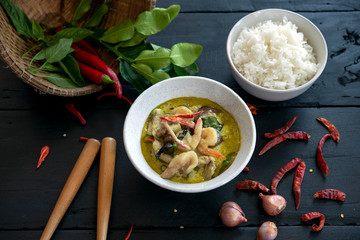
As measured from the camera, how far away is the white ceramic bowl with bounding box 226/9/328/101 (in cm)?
260

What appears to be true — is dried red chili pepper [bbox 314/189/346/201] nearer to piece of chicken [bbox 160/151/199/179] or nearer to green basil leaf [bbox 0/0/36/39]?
piece of chicken [bbox 160/151/199/179]

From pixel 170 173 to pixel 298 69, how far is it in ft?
4.33

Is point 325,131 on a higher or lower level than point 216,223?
higher

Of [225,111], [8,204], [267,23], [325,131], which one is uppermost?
[267,23]

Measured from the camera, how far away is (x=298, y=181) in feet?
8.31

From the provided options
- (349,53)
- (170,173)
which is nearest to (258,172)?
(170,173)

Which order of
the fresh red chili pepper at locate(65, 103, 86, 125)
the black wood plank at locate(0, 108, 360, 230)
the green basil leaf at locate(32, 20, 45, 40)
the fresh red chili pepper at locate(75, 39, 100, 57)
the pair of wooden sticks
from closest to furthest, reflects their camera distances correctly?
the pair of wooden sticks < the black wood plank at locate(0, 108, 360, 230) < the green basil leaf at locate(32, 20, 45, 40) < the fresh red chili pepper at locate(65, 103, 86, 125) < the fresh red chili pepper at locate(75, 39, 100, 57)

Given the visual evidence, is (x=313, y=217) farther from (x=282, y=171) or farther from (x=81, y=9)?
(x=81, y=9)

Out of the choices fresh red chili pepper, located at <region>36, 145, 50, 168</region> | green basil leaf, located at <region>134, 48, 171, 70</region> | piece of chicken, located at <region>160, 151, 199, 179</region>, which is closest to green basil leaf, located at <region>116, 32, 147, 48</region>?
green basil leaf, located at <region>134, 48, 171, 70</region>

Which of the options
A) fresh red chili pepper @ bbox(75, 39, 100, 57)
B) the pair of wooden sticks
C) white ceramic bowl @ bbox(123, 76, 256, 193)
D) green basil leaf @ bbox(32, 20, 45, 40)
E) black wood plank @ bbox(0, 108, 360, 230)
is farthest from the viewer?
fresh red chili pepper @ bbox(75, 39, 100, 57)

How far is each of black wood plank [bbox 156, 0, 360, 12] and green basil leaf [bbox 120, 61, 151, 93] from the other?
35.7 inches

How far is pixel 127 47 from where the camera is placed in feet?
9.52

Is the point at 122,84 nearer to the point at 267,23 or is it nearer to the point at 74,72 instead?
the point at 74,72

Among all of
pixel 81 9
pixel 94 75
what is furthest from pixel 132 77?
pixel 81 9
